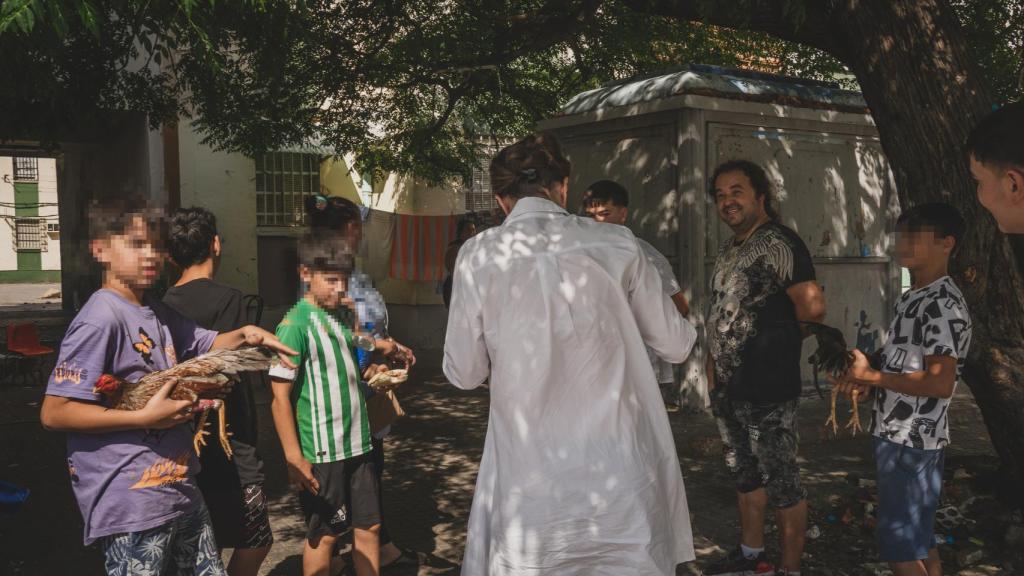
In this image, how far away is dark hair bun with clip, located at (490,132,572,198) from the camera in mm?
2684

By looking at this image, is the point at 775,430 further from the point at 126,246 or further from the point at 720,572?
the point at 126,246

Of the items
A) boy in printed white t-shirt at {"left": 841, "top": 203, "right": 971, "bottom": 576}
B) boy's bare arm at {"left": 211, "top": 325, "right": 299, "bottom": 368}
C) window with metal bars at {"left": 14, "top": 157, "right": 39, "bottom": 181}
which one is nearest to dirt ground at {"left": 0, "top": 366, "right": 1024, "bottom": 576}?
boy in printed white t-shirt at {"left": 841, "top": 203, "right": 971, "bottom": 576}

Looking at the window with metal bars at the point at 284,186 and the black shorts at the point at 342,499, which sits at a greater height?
the window with metal bars at the point at 284,186

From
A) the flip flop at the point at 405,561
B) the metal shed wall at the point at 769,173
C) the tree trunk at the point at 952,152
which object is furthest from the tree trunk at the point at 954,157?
the flip flop at the point at 405,561

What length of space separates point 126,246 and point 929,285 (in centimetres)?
302

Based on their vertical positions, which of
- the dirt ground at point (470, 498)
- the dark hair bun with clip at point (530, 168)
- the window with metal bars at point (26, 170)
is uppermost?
the window with metal bars at point (26, 170)

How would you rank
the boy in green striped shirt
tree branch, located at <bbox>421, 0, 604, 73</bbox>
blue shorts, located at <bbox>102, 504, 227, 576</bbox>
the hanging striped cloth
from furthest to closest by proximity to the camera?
the hanging striped cloth, tree branch, located at <bbox>421, 0, 604, 73</bbox>, the boy in green striped shirt, blue shorts, located at <bbox>102, 504, 227, 576</bbox>

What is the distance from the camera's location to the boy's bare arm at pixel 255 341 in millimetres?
3020

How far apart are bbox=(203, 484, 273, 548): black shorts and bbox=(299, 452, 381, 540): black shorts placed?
219 millimetres

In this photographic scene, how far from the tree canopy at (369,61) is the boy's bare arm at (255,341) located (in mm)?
1923

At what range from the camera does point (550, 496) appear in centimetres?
245

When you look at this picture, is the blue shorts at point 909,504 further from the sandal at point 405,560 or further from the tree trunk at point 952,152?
the sandal at point 405,560

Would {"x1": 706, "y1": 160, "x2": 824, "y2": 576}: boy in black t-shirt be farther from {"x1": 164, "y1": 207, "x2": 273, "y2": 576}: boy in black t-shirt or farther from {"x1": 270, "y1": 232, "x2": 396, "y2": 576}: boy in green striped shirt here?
{"x1": 164, "y1": 207, "x2": 273, "y2": 576}: boy in black t-shirt

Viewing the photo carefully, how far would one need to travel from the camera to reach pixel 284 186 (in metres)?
16.8
